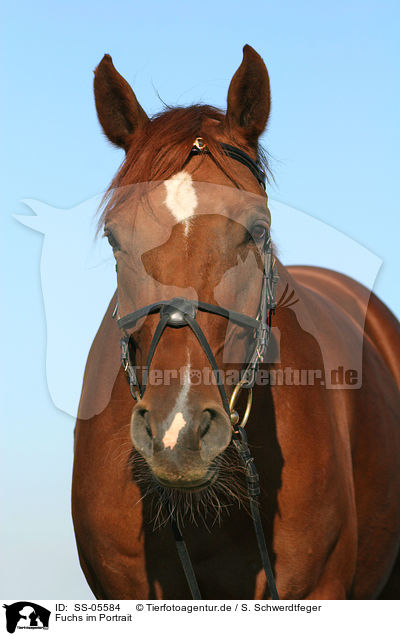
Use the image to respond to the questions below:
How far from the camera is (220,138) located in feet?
11.2

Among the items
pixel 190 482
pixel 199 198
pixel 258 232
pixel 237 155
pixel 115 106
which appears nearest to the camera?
pixel 190 482

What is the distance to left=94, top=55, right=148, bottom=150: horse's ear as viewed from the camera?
3.57m

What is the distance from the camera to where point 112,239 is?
3277 millimetres

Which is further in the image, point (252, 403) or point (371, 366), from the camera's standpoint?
point (371, 366)

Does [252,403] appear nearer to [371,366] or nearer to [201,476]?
[201,476]

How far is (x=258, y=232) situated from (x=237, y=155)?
419 mm

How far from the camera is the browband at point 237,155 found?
3.28 meters

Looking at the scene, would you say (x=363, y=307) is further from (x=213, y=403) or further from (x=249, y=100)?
(x=213, y=403)

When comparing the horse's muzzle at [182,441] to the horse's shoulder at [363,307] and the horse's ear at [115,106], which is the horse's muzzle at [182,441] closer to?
the horse's ear at [115,106]

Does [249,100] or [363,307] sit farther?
[363,307]

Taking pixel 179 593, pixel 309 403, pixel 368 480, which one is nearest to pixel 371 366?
pixel 368 480
